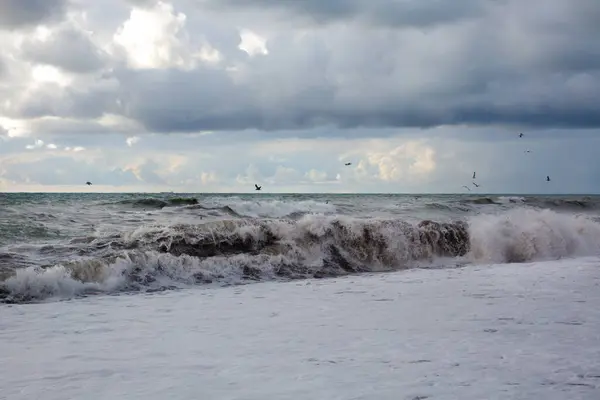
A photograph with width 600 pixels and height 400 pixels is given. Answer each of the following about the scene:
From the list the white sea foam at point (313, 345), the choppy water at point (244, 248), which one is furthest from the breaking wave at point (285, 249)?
the white sea foam at point (313, 345)

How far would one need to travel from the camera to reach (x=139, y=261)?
11.3m

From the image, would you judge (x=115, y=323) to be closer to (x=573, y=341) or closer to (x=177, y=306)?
(x=177, y=306)

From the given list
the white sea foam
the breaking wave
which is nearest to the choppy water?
the breaking wave

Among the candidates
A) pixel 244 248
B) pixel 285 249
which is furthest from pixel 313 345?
pixel 244 248

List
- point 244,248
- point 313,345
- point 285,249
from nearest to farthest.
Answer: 1. point 313,345
2. point 285,249
3. point 244,248

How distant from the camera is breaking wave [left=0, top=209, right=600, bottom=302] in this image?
10.2m

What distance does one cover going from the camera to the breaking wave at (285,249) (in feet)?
33.4

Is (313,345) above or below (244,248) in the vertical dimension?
below

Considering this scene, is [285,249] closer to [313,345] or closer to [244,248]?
[244,248]

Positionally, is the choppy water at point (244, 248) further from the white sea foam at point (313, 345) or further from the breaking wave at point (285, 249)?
the white sea foam at point (313, 345)

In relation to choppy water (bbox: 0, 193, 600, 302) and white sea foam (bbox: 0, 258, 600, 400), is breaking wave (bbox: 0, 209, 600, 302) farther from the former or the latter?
white sea foam (bbox: 0, 258, 600, 400)

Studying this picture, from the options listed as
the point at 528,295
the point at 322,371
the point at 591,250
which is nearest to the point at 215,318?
the point at 322,371

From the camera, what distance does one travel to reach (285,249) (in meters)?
13.8

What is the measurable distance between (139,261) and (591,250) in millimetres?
12314
